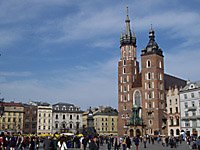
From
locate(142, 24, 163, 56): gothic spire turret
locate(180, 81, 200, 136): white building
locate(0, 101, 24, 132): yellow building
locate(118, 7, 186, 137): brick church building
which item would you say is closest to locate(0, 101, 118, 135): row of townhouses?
locate(0, 101, 24, 132): yellow building

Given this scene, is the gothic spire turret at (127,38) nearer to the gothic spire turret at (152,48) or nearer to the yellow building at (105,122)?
the gothic spire turret at (152,48)

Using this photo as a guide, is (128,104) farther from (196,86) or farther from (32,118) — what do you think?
(32,118)

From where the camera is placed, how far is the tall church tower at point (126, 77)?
78.2 metres

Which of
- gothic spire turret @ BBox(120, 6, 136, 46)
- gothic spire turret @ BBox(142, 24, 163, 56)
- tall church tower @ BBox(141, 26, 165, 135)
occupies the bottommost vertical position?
tall church tower @ BBox(141, 26, 165, 135)

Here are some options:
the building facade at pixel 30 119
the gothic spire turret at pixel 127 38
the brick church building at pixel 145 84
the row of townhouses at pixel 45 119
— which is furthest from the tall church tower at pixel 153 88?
the building facade at pixel 30 119

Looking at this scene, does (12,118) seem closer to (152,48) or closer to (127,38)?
(127,38)

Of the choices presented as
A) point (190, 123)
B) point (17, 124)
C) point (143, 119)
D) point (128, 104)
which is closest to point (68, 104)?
point (17, 124)

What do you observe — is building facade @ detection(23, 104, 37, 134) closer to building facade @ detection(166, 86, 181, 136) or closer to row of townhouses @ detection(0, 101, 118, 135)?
row of townhouses @ detection(0, 101, 118, 135)

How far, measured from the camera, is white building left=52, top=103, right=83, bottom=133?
90.4 meters

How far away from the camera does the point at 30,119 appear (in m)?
85.6

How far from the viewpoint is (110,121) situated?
101m

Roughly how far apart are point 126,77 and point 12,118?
3677cm

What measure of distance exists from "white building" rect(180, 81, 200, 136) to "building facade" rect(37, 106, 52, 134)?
4383 centimetres

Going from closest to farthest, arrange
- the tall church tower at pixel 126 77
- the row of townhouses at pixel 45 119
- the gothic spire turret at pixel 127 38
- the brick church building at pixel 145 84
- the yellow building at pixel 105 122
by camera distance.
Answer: the brick church building at pixel 145 84
the tall church tower at pixel 126 77
the row of townhouses at pixel 45 119
the gothic spire turret at pixel 127 38
the yellow building at pixel 105 122
